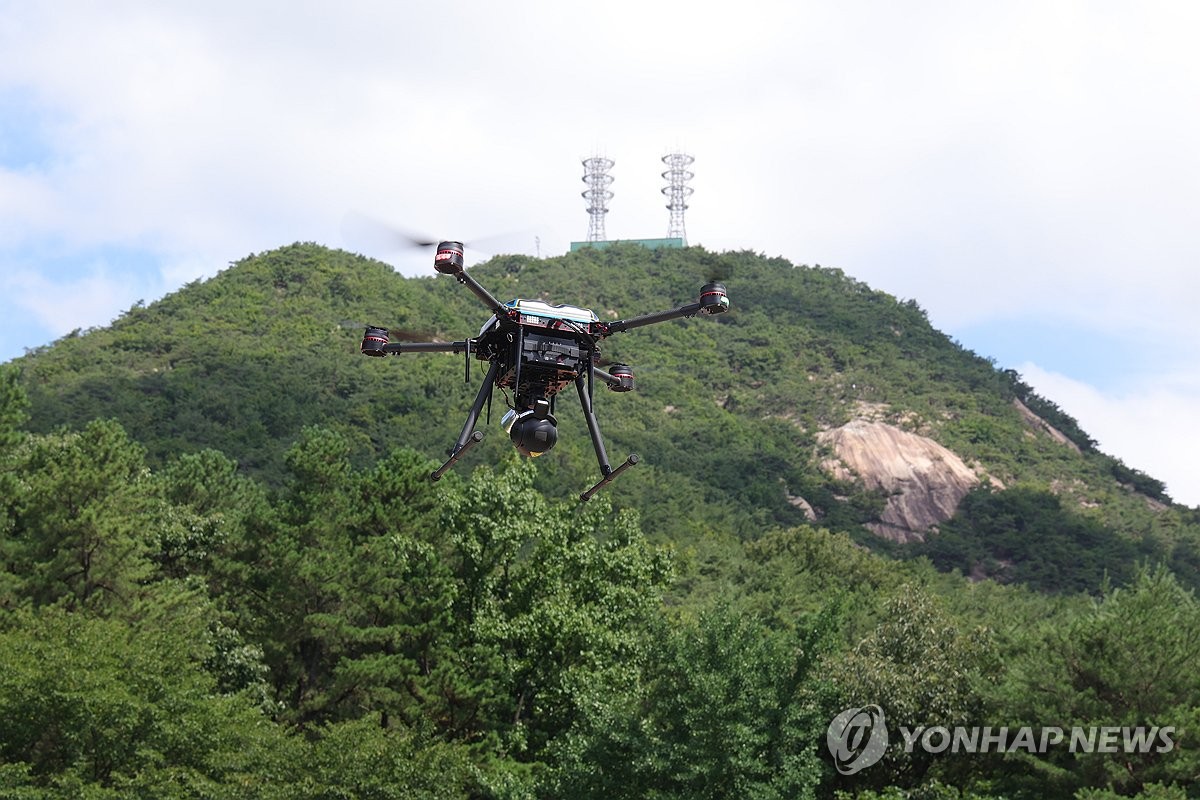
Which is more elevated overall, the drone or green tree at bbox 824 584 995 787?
the drone

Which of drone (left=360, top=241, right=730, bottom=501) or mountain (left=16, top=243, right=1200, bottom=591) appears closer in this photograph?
drone (left=360, top=241, right=730, bottom=501)

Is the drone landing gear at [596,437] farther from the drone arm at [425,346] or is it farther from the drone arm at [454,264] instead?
the drone arm at [454,264]

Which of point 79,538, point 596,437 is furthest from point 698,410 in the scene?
point 596,437

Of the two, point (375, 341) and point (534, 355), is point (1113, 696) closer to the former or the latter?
point (534, 355)

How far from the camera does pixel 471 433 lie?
13305 millimetres

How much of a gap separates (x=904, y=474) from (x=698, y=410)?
19.5 m

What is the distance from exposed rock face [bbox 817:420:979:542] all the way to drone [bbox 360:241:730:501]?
8599 centimetres

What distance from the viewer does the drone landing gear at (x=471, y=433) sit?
1292 cm

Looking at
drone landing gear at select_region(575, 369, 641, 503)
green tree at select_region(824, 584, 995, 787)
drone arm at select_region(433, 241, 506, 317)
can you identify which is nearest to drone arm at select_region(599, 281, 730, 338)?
drone landing gear at select_region(575, 369, 641, 503)

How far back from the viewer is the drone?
1324cm

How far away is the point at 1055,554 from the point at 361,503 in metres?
67.4

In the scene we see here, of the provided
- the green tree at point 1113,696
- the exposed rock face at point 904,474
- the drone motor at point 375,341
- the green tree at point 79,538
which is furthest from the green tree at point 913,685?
the exposed rock face at point 904,474

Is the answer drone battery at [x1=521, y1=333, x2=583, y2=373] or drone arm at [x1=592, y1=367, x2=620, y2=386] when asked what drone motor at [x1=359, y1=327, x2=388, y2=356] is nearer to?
drone battery at [x1=521, y1=333, x2=583, y2=373]

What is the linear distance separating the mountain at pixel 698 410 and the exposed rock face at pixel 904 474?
0.51ft
